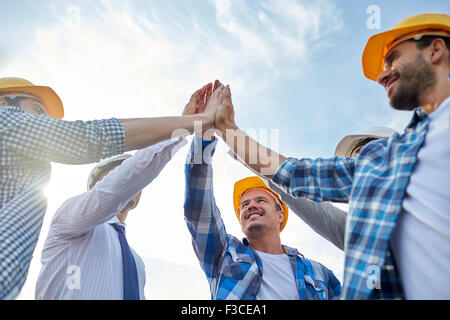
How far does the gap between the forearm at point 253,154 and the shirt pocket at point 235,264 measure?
1.22 m

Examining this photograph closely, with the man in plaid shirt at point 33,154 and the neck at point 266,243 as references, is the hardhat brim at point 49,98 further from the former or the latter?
the neck at point 266,243

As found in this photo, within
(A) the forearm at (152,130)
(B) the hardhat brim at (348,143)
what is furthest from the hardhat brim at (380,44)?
(A) the forearm at (152,130)

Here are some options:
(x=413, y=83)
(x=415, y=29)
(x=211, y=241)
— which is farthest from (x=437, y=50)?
(x=211, y=241)

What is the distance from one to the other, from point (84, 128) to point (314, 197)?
5.95ft

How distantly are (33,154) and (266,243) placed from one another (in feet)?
10.7

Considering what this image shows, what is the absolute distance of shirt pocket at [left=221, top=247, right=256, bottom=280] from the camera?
405 cm

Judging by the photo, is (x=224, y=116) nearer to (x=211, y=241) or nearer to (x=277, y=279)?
(x=211, y=241)

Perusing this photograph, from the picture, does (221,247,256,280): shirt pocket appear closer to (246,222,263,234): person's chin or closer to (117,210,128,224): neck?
(246,222,263,234): person's chin

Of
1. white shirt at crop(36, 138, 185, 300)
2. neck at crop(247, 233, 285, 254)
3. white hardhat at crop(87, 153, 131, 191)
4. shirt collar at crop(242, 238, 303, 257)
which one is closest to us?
white shirt at crop(36, 138, 185, 300)

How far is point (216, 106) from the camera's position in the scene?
14.0 feet

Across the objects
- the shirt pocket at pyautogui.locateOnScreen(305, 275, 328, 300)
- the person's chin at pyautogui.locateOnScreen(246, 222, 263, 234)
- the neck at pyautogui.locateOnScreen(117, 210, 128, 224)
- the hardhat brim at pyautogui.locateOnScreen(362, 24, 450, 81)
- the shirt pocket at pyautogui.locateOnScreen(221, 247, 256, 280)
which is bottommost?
the shirt pocket at pyautogui.locateOnScreen(305, 275, 328, 300)

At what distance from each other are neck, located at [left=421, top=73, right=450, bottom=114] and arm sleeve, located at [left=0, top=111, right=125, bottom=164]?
8.24 feet

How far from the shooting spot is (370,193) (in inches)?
98.6

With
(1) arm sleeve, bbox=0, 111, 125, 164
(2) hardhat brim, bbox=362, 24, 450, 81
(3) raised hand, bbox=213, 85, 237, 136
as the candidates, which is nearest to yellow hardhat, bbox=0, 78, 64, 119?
(1) arm sleeve, bbox=0, 111, 125, 164
